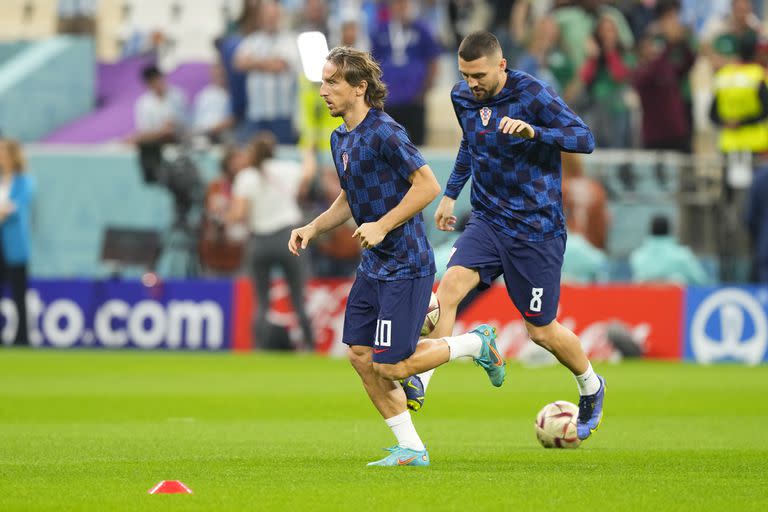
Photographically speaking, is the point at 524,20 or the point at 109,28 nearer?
the point at 524,20

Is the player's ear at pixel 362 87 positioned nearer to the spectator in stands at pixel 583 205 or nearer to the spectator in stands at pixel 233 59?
the spectator in stands at pixel 583 205

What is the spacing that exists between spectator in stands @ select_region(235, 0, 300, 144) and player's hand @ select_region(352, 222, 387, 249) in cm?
1437

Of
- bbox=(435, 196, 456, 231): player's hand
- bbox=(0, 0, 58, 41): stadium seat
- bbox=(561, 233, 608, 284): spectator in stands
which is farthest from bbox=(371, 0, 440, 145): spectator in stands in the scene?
bbox=(435, 196, 456, 231): player's hand

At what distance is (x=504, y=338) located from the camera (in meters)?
20.0

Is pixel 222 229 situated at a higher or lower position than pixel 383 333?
lower

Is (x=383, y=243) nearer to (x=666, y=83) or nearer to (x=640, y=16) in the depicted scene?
(x=666, y=83)

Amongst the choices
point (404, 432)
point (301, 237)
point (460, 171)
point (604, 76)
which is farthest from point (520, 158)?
point (604, 76)

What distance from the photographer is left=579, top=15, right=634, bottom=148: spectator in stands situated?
22062 mm

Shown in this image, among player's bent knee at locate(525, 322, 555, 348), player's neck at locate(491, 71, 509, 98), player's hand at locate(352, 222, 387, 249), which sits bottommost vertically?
player's bent knee at locate(525, 322, 555, 348)

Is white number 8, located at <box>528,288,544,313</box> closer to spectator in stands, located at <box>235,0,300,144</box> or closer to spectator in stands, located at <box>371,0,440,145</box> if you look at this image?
spectator in stands, located at <box>371,0,440,145</box>

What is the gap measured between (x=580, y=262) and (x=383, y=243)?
37.9 feet

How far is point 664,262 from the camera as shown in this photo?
67.4ft

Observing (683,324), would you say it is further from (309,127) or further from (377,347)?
(377,347)

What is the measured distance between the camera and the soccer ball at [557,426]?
10.2 m
